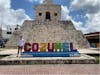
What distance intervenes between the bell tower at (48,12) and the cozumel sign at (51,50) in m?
21.6

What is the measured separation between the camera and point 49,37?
33156mm

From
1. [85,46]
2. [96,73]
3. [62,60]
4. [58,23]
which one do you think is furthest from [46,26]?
[96,73]

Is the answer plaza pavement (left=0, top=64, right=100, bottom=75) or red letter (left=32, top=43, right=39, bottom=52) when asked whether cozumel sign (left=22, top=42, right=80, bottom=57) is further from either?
plaza pavement (left=0, top=64, right=100, bottom=75)

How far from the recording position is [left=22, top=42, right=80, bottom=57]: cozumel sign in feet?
49.9

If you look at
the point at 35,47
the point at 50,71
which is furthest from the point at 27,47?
the point at 50,71

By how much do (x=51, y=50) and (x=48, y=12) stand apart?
73.2 ft

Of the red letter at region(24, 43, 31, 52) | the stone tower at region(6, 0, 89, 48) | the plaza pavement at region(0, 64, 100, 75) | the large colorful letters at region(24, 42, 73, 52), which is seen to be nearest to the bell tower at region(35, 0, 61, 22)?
the stone tower at region(6, 0, 89, 48)

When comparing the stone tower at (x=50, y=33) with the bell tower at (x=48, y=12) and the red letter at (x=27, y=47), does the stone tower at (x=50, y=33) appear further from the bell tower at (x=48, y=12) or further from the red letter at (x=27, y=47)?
the red letter at (x=27, y=47)

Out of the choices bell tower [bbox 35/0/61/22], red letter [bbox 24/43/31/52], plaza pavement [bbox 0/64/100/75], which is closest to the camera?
plaza pavement [bbox 0/64/100/75]

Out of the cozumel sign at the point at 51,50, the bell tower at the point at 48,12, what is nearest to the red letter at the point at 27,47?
the cozumel sign at the point at 51,50

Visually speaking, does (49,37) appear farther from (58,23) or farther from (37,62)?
(37,62)

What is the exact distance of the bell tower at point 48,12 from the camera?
A: 124ft

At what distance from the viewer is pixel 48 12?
1495 inches

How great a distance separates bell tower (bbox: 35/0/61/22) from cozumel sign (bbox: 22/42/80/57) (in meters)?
21.6
